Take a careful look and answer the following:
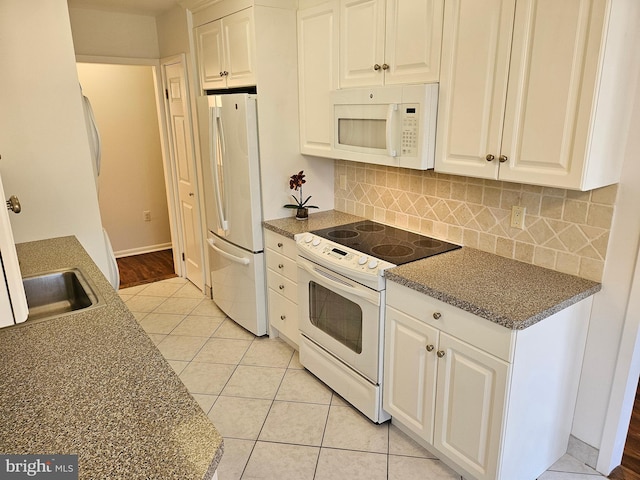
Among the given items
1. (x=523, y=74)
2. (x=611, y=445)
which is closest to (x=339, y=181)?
(x=523, y=74)

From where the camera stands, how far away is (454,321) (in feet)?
5.98

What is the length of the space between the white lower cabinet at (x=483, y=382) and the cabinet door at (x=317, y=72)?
4.09 ft

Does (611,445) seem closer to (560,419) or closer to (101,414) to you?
(560,419)

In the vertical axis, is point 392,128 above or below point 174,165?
above

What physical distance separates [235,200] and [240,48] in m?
1.00

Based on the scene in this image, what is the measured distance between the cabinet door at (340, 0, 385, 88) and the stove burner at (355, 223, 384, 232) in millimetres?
862

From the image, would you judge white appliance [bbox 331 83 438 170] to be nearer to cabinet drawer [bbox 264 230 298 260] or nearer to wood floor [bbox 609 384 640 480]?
cabinet drawer [bbox 264 230 298 260]

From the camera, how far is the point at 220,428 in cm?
240

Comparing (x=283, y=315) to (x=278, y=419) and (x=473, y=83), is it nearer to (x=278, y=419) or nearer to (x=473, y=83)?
(x=278, y=419)

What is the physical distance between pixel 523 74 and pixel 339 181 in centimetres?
169

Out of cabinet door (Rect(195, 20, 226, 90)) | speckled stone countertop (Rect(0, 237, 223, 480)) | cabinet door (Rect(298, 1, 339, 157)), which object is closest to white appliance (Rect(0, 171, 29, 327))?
speckled stone countertop (Rect(0, 237, 223, 480))

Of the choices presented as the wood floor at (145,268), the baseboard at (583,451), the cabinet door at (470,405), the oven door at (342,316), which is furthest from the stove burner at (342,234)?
the wood floor at (145,268)

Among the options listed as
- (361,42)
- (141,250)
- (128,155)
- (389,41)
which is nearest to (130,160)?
(128,155)

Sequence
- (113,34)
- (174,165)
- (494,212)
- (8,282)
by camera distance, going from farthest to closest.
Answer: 1. (174,165)
2. (113,34)
3. (494,212)
4. (8,282)
